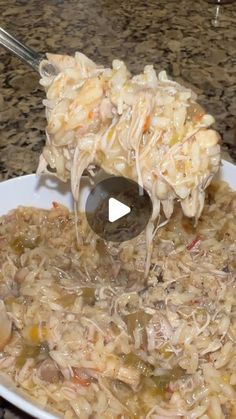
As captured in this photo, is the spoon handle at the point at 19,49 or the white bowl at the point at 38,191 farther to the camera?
the white bowl at the point at 38,191

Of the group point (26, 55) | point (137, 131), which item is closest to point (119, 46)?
point (26, 55)

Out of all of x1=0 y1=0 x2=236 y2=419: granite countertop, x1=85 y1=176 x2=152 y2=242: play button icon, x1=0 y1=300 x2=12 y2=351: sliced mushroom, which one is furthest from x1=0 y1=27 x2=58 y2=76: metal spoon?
x1=0 y1=0 x2=236 y2=419: granite countertop

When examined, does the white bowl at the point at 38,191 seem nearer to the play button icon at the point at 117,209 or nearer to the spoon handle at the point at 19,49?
the play button icon at the point at 117,209

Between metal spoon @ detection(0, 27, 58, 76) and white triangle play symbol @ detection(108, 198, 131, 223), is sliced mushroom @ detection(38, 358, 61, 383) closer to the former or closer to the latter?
white triangle play symbol @ detection(108, 198, 131, 223)

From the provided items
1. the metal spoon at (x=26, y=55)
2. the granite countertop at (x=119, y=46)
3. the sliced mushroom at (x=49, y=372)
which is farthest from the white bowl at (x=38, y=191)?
the sliced mushroom at (x=49, y=372)

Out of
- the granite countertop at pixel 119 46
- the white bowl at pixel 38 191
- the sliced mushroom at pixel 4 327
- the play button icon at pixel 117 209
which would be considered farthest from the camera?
the granite countertop at pixel 119 46

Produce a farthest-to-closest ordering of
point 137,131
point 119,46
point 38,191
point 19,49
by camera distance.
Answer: point 119,46, point 38,191, point 19,49, point 137,131

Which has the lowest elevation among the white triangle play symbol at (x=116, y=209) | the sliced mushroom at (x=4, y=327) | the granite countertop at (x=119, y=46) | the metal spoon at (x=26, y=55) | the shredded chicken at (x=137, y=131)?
the granite countertop at (x=119, y=46)

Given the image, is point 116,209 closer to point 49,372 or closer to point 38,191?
point 38,191
